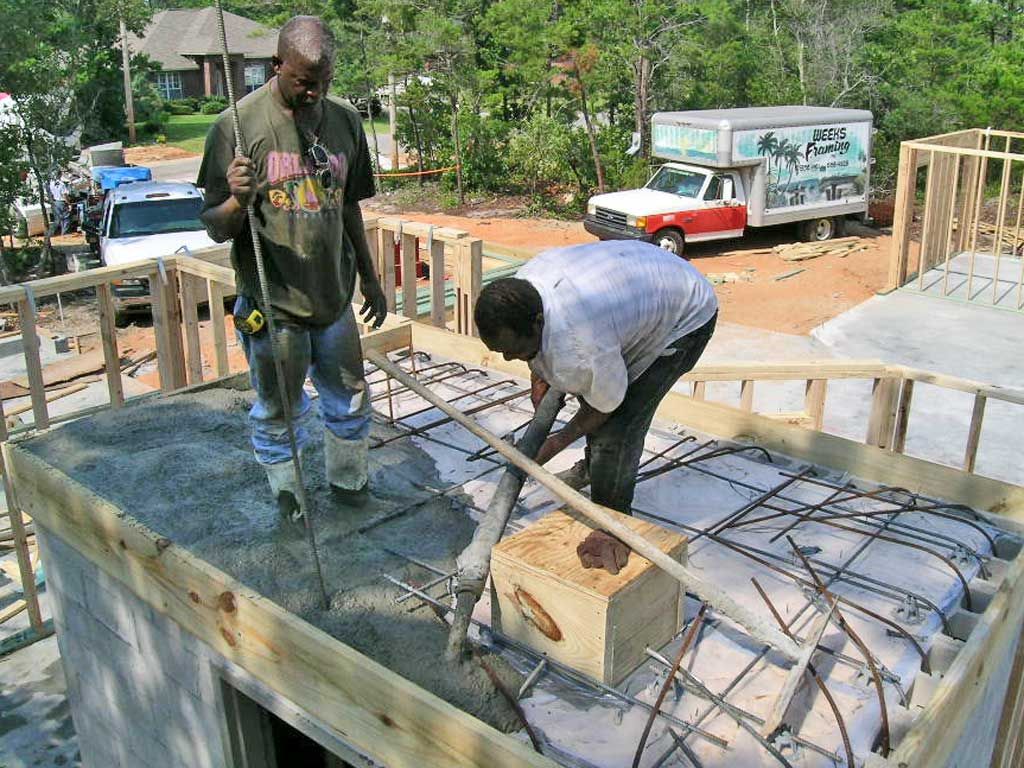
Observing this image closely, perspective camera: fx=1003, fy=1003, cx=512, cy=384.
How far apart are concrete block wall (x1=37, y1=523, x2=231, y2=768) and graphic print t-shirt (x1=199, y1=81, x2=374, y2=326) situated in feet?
4.73

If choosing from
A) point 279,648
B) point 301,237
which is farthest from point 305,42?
point 279,648

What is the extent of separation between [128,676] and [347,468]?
4.41 feet

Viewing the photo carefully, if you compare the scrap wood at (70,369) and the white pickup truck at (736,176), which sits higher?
the white pickup truck at (736,176)

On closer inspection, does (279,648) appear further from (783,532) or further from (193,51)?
(193,51)

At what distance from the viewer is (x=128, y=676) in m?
4.49

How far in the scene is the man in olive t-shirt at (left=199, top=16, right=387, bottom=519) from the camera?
147 inches

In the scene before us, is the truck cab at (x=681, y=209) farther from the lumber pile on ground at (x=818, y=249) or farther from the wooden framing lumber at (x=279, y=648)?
the wooden framing lumber at (x=279, y=648)

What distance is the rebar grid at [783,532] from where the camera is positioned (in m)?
3.29

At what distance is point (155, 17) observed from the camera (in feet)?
167

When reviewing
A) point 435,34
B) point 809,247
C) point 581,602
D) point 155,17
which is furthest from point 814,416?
point 155,17

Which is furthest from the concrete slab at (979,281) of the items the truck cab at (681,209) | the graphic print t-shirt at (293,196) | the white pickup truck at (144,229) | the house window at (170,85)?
the house window at (170,85)

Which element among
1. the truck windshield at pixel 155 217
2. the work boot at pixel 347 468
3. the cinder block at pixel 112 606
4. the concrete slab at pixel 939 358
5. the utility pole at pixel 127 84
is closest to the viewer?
the cinder block at pixel 112 606

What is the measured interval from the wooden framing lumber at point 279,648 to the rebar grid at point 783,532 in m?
0.64

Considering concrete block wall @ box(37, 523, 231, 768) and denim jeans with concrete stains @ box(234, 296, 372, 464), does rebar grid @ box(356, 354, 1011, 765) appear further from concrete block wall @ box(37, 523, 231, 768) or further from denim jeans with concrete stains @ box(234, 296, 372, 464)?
concrete block wall @ box(37, 523, 231, 768)
